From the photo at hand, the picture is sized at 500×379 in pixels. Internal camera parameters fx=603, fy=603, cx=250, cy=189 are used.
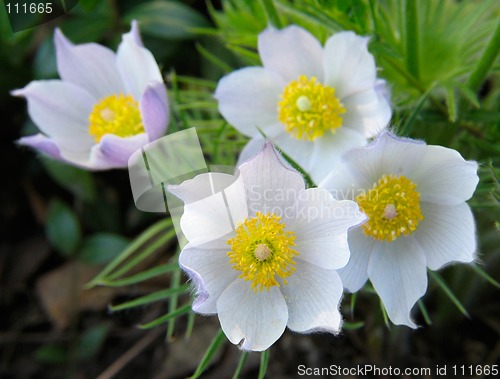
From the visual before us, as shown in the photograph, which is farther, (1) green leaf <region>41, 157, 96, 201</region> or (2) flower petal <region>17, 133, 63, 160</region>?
(1) green leaf <region>41, 157, 96, 201</region>

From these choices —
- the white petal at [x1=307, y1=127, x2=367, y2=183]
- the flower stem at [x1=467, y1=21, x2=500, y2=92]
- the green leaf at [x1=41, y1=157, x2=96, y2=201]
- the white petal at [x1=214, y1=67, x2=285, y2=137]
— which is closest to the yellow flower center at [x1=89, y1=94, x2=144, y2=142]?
the white petal at [x1=214, y1=67, x2=285, y2=137]

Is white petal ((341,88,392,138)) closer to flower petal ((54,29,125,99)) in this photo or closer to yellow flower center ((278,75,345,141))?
yellow flower center ((278,75,345,141))

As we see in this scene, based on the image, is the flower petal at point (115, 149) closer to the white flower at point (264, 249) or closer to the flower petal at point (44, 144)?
the flower petal at point (44, 144)

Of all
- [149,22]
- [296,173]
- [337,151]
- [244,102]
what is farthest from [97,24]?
[296,173]

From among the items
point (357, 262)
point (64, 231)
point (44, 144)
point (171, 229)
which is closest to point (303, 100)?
point (357, 262)

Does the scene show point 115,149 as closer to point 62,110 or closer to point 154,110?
point 154,110

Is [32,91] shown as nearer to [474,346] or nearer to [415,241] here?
[415,241]
